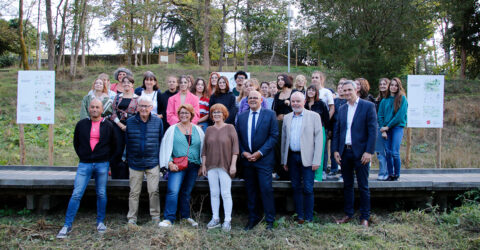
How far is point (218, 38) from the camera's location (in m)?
29.2

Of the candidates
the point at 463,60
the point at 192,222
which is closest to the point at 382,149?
the point at 192,222

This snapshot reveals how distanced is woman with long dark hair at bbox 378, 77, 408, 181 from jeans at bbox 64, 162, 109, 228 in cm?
452

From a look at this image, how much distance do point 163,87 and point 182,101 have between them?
40.7 ft

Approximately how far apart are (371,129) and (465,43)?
17.6m

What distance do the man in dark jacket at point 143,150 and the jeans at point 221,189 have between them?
2.65ft

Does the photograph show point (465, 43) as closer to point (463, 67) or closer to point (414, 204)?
point (463, 67)

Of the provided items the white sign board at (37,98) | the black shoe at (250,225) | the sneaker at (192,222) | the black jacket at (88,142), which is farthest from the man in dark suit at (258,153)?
the white sign board at (37,98)

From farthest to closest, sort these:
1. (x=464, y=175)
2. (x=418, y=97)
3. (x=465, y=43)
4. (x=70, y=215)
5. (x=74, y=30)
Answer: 1. (x=74, y=30)
2. (x=465, y=43)
3. (x=418, y=97)
4. (x=464, y=175)
5. (x=70, y=215)

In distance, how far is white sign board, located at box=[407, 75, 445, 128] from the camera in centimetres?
729

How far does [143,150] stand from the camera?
4887 millimetres

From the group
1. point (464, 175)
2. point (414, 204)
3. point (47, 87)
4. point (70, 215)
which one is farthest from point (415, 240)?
point (47, 87)

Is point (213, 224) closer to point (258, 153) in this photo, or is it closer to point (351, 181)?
point (258, 153)

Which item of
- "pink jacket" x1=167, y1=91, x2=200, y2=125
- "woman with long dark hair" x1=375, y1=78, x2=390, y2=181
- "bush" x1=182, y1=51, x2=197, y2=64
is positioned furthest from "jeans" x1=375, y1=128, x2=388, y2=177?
"bush" x1=182, y1=51, x2=197, y2=64

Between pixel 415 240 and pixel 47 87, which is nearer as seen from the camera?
pixel 415 240
